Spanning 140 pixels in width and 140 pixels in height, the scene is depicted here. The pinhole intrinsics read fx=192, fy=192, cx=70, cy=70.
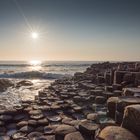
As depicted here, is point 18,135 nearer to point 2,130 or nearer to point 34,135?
point 34,135

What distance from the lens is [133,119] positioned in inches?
96.0

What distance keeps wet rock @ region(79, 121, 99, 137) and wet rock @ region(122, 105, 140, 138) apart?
0.73 metres

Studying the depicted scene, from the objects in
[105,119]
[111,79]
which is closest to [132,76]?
[111,79]

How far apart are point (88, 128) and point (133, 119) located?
97 cm

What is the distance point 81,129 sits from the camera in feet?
10.8

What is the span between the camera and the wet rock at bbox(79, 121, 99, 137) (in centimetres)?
314

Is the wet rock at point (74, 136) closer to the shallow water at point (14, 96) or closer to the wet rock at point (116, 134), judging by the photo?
the wet rock at point (116, 134)

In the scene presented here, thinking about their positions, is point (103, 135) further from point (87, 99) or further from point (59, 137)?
point (87, 99)

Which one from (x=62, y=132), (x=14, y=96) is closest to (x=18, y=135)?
(x=62, y=132)

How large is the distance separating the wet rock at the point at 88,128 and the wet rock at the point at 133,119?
73 centimetres

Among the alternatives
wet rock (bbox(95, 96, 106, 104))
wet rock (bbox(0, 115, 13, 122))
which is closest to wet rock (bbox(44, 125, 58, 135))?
wet rock (bbox(0, 115, 13, 122))

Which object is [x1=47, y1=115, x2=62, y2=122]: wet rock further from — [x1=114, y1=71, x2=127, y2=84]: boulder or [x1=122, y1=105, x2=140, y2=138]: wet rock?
[x1=114, y1=71, x2=127, y2=84]: boulder

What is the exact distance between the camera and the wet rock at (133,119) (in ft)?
7.84

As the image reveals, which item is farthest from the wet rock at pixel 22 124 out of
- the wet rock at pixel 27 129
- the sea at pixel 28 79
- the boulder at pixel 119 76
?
the boulder at pixel 119 76
